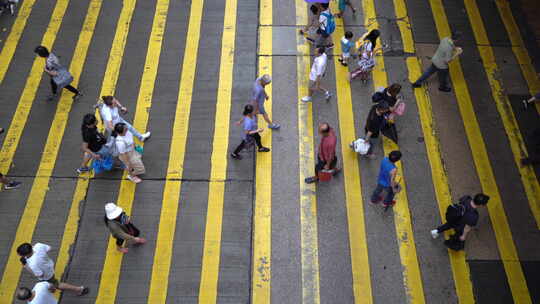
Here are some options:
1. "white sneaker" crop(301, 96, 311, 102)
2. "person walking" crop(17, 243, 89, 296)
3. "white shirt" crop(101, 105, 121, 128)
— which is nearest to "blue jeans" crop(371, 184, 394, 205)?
"white sneaker" crop(301, 96, 311, 102)

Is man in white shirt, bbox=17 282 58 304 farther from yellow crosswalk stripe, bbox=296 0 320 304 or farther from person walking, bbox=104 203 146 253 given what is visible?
yellow crosswalk stripe, bbox=296 0 320 304

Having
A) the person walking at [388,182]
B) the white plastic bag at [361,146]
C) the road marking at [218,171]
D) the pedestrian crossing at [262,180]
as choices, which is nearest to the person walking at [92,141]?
the pedestrian crossing at [262,180]

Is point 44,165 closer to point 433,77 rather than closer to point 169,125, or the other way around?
point 169,125

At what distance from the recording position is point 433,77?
1084cm

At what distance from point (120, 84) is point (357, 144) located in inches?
252

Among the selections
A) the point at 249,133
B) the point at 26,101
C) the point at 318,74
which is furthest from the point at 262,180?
the point at 26,101

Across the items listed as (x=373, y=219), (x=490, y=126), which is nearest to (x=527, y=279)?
(x=373, y=219)

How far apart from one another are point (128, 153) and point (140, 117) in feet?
7.14

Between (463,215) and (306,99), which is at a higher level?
(306,99)

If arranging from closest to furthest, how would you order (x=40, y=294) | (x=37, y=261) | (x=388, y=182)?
(x=40, y=294) < (x=37, y=261) < (x=388, y=182)

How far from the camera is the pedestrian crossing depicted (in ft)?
25.5

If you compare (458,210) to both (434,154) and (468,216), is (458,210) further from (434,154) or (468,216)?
(434,154)

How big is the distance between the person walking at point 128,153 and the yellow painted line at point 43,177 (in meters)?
1.91

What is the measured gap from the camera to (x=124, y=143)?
7.60 meters
